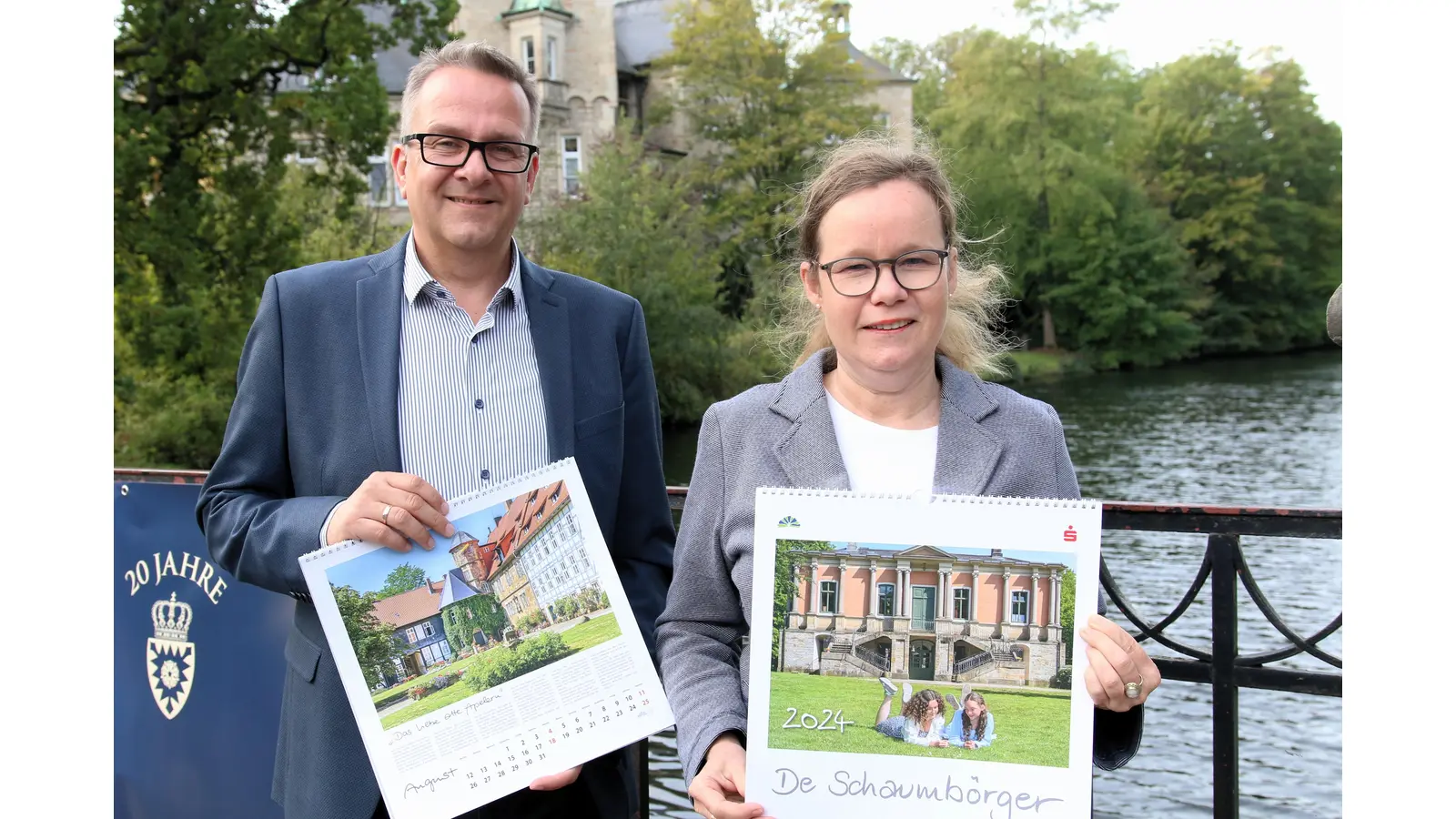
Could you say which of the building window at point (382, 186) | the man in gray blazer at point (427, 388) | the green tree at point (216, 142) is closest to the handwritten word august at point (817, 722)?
the man in gray blazer at point (427, 388)

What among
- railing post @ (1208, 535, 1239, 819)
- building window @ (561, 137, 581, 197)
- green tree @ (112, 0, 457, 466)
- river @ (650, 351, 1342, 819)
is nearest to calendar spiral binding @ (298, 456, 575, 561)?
railing post @ (1208, 535, 1239, 819)

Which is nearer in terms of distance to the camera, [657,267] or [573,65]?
[657,267]

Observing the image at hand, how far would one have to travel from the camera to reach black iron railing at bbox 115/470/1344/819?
2926 mm

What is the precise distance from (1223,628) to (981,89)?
50799mm

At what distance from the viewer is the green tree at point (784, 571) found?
2111 millimetres

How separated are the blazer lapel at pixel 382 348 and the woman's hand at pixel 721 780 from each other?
834 mm

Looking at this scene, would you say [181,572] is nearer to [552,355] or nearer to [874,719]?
[552,355]

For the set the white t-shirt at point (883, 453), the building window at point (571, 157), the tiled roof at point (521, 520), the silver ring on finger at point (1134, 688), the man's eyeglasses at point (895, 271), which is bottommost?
the silver ring on finger at point (1134, 688)

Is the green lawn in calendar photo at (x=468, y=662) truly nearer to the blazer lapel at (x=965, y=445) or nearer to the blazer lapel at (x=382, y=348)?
the blazer lapel at (x=382, y=348)

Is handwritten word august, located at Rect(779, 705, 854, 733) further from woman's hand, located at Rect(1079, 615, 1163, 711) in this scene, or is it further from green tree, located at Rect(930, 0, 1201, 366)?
green tree, located at Rect(930, 0, 1201, 366)

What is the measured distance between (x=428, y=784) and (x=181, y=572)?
2.08 m

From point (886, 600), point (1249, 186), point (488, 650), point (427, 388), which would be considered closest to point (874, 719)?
point (886, 600)

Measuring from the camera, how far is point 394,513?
2244 millimetres

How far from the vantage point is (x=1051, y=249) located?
168ft
